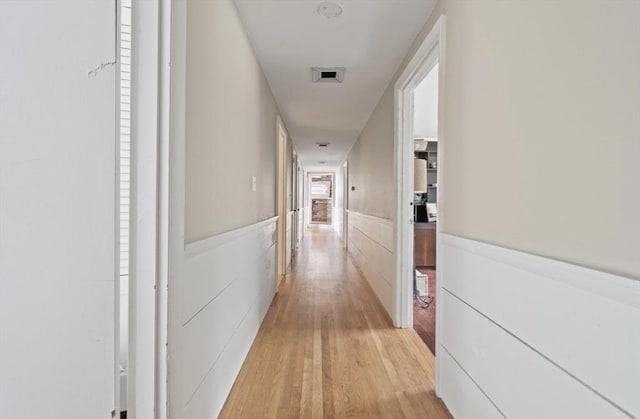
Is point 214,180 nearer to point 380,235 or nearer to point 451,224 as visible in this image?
point 451,224

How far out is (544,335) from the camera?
866 millimetres

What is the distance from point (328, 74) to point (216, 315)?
2.11 m

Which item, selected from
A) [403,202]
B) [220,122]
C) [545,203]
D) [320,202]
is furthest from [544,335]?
[320,202]

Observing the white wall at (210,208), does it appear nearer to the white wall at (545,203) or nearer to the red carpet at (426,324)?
the white wall at (545,203)

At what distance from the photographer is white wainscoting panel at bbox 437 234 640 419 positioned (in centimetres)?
65

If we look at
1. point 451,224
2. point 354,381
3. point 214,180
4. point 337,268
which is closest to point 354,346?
point 354,381

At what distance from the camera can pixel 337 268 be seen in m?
4.96

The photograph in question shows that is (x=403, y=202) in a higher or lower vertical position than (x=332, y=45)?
lower

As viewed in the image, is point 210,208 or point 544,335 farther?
point 210,208

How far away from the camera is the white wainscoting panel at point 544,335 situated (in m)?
0.65

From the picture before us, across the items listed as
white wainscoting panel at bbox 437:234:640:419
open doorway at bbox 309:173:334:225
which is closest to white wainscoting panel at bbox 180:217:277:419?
white wainscoting panel at bbox 437:234:640:419
